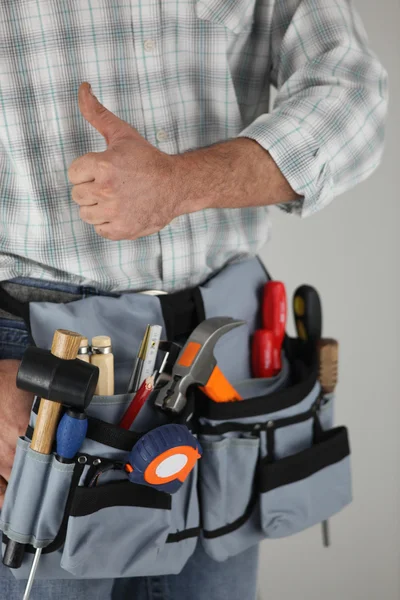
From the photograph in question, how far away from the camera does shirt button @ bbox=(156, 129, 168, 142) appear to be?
1.08 meters

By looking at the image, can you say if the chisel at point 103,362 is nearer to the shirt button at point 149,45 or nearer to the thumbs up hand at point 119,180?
the thumbs up hand at point 119,180

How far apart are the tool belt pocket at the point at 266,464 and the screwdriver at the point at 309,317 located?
0.10 meters

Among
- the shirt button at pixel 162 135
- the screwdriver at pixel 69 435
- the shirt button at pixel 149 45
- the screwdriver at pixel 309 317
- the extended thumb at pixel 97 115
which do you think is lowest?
the screwdriver at pixel 309 317

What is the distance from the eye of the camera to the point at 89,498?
89cm

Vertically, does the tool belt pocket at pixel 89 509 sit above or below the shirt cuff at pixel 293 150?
below

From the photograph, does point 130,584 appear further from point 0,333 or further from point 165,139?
point 165,139

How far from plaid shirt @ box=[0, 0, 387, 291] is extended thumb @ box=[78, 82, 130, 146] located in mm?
143

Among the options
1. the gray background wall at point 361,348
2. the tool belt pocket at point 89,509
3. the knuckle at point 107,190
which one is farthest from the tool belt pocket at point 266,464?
the gray background wall at point 361,348

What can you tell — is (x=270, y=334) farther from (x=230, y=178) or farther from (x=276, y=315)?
(x=230, y=178)

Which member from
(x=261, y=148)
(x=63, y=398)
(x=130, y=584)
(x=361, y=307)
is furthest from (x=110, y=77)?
(x=361, y=307)

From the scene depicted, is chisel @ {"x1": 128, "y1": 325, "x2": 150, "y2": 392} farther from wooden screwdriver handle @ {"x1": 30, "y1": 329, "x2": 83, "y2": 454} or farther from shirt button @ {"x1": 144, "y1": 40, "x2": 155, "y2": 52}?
shirt button @ {"x1": 144, "y1": 40, "x2": 155, "y2": 52}

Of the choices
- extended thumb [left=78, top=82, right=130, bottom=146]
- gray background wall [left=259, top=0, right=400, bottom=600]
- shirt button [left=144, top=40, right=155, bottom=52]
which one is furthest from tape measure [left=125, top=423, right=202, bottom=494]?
gray background wall [left=259, top=0, right=400, bottom=600]

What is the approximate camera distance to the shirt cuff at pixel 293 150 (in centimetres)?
105

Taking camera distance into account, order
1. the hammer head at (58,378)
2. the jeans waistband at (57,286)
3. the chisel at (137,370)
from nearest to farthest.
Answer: the hammer head at (58,378) < the chisel at (137,370) < the jeans waistband at (57,286)
